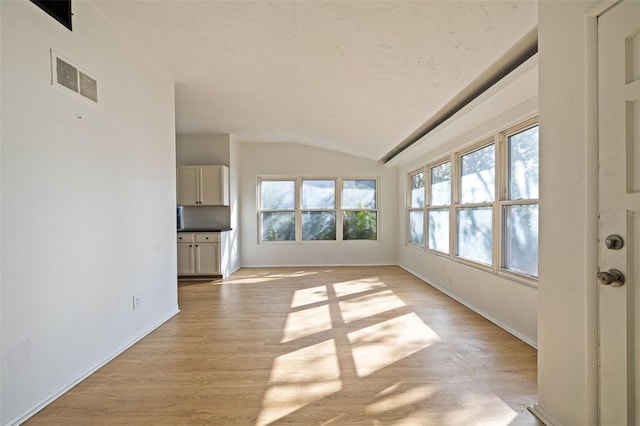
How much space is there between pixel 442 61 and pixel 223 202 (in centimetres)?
428

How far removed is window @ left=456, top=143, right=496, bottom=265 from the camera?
135 inches

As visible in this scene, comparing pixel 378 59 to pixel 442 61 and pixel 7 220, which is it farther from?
pixel 7 220

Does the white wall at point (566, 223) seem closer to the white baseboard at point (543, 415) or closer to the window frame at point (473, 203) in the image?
the white baseboard at point (543, 415)

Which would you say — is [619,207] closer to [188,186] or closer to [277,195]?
[188,186]

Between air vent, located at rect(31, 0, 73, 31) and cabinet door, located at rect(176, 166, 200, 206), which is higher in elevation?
air vent, located at rect(31, 0, 73, 31)

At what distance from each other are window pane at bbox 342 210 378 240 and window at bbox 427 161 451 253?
68.1 inches

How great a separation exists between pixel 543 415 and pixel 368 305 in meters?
2.24

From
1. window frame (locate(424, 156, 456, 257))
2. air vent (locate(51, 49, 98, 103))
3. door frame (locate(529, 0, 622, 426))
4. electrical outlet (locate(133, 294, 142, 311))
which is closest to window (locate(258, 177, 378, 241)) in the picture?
window frame (locate(424, 156, 456, 257))

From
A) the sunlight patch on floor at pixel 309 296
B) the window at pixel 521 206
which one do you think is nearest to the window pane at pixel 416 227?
the sunlight patch on floor at pixel 309 296

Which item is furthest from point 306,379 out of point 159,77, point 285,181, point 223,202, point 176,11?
point 285,181

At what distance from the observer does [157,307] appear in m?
3.19

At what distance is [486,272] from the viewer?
3.39 meters

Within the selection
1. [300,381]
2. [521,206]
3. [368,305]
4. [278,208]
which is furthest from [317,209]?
[300,381]

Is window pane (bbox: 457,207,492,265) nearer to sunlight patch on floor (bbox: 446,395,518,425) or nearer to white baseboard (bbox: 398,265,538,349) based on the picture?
white baseboard (bbox: 398,265,538,349)
